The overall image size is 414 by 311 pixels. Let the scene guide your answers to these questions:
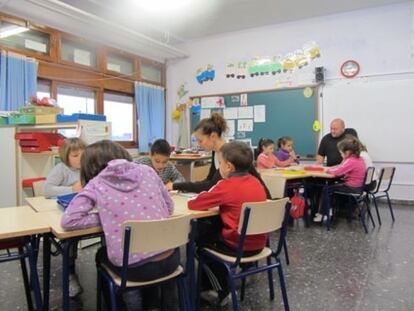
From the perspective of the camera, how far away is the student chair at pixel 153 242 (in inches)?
56.0

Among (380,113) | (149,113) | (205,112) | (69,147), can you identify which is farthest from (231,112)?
(69,147)

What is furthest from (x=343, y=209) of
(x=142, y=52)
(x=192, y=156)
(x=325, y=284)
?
(x=142, y=52)

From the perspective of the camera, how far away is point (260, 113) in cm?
646

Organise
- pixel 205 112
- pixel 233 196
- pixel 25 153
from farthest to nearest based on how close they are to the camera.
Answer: pixel 205 112 < pixel 25 153 < pixel 233 196

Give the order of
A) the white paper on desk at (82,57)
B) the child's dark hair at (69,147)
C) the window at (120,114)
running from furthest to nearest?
the window at (120,114) < the white paper on desk at (82,57) < the child's dark hair at (69,147)

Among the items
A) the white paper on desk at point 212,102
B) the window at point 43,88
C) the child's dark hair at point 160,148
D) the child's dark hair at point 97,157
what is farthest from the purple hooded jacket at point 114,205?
the white paper on desk at point 212,102

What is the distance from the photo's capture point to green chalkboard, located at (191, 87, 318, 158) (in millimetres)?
5992

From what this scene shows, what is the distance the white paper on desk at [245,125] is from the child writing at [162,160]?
3.73m

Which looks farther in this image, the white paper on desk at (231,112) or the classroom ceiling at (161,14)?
the white paper on desk at (231,112)

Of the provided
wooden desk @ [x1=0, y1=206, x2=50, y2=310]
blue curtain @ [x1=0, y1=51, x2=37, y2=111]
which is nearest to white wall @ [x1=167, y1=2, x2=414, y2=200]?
blue curtain @ [x1=0, y1=51, x2=37, y2=111]

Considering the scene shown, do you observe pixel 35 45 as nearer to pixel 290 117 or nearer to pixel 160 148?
pixel 160 148

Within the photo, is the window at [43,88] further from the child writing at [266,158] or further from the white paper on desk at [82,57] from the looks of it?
the child writing at [266,158]

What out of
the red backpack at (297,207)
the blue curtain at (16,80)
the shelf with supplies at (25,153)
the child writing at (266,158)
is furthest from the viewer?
the child writing at (266,158)

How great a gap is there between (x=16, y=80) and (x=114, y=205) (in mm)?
3952
